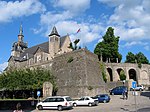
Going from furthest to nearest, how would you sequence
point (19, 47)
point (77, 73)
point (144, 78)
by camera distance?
point (19, 47)
point (144, 78)
point (77, 73)

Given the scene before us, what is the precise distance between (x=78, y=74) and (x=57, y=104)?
14790 millimetres

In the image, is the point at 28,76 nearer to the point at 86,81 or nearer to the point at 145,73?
the point at 86,81

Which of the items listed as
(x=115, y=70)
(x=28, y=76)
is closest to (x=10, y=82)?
(x=28, y=76)

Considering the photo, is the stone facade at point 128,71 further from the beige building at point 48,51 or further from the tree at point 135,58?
the tree at point 135,58

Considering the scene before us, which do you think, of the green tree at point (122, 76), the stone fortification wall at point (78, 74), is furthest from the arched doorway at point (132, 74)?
the stone fortification wall at point (78, 74)

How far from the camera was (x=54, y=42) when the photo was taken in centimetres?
6481

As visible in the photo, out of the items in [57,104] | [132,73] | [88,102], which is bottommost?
[88,102]

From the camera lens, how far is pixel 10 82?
4009 centimetres

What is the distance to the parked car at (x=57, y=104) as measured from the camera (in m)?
23.1

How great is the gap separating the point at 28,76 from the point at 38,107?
1577 centimetres

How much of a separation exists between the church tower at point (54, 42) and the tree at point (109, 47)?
13.0 metres

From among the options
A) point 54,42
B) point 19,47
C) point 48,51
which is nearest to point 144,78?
point 54,42

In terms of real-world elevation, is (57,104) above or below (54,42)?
below

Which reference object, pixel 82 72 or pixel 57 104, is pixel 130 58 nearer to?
pixel 82 72
